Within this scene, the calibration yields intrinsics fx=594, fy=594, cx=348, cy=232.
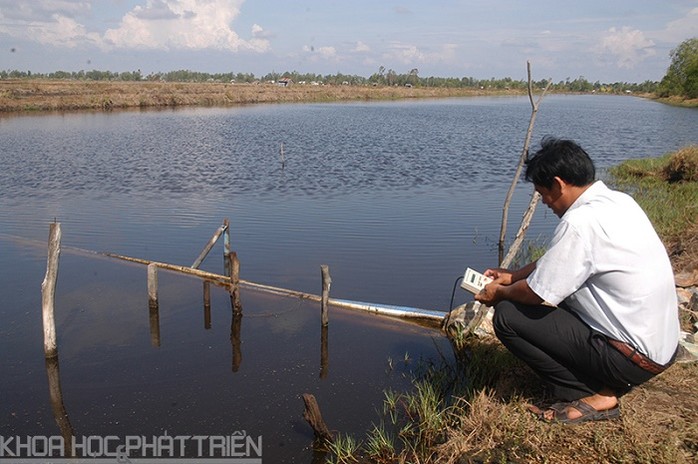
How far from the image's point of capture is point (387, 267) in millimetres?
9586

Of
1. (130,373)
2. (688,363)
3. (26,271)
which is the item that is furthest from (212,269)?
(688,363)

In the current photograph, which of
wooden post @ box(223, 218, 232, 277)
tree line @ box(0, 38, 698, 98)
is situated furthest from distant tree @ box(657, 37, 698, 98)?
wooden post @ box(223, 218, 232, 277)

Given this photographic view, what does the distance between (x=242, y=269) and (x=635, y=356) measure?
7.09 meters

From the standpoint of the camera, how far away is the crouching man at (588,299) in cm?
325

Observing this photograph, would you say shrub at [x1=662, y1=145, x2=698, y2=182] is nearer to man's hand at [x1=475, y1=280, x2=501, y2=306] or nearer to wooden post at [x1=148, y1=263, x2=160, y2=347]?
wooden post at [x1=148, y1=263, x2=160, y2=347]

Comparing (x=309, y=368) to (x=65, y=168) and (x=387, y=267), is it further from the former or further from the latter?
(x=65, y=168)

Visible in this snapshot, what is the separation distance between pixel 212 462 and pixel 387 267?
5247mm

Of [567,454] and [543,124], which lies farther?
[543,124]

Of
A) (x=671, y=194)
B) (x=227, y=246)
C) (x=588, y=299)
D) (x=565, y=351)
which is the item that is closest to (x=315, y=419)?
(x=565, y=351)

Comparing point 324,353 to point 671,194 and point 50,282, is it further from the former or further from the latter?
point 671,194

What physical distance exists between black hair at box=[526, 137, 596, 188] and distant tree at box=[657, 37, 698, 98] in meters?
70.6

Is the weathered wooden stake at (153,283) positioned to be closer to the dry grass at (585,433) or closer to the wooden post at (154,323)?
the wooden post at (154,323)

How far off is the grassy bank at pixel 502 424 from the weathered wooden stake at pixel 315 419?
0.16 m

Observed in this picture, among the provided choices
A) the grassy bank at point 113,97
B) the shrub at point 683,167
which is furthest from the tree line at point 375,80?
the shrub at point 683,167
